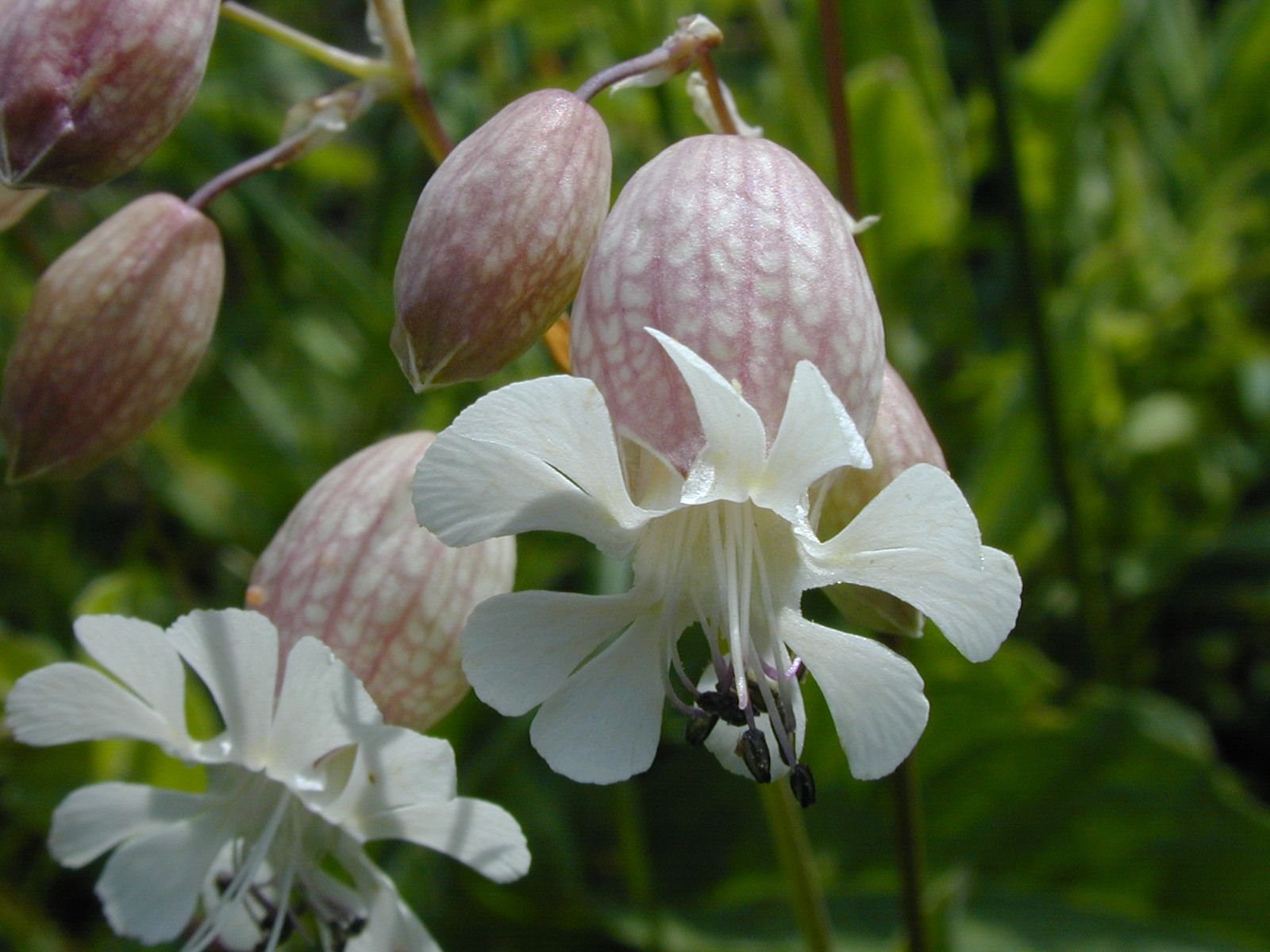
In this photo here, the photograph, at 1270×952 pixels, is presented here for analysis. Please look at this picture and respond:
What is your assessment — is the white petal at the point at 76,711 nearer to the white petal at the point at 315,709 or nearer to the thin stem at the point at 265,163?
the white petal at the point at 315,709

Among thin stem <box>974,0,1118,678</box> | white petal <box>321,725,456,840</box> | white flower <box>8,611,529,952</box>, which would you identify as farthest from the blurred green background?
white petal <box>321,725,456,840</box>

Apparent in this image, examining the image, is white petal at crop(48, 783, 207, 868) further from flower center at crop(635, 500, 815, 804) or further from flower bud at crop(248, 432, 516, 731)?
flower center at crop(635, 500, 815, 804)

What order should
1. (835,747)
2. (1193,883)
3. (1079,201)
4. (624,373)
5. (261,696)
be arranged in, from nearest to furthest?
(624,373)
(261,696)
(1193,883)
(835,747)
(1079,201)

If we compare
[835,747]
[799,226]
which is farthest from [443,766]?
[835,747]

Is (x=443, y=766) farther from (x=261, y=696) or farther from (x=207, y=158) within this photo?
(x=207, y=158)

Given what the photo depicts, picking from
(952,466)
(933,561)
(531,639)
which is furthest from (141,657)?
(952,466)
